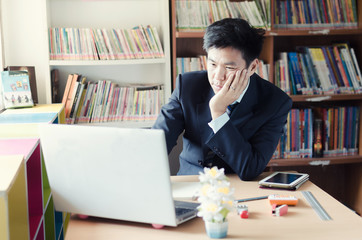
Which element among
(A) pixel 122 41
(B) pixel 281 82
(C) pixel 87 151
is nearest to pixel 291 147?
(B) pixel 281 82

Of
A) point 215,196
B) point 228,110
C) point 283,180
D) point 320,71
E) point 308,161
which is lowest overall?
point 308,161

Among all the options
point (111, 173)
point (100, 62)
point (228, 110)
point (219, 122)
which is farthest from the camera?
point (100, 62)

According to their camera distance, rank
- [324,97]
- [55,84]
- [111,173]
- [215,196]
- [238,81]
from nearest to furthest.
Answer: [215,196] → [111,173] → [238,81] → [55,84] → [324,97]

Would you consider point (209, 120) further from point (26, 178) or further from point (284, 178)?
point (26, 178)

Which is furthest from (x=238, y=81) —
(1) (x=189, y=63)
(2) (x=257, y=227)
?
(1) (x=189, y=63)

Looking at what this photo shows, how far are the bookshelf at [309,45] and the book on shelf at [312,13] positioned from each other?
20 mm

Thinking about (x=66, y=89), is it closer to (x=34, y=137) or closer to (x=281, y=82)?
(x=34, y=137)

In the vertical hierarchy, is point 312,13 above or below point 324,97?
above

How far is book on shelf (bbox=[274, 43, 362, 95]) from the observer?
3.29 metres

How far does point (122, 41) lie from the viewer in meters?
3.11

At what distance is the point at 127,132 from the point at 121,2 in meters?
2.21

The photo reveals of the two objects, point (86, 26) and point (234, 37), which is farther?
point (86, 26)

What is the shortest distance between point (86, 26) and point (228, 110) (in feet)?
5.12

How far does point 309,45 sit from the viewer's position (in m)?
3.53
